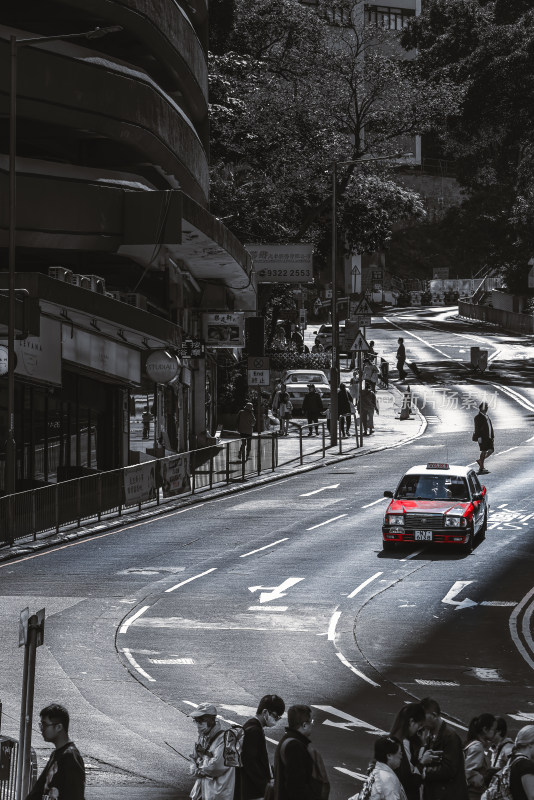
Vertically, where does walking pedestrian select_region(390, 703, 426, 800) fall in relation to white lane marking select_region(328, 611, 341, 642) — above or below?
above

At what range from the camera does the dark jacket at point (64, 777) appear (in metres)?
9.97

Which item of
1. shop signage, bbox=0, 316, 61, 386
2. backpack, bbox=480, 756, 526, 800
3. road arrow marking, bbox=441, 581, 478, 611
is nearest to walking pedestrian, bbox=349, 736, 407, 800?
backpack, bbox=480, 756, 526, 800

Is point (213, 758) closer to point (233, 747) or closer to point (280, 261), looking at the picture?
point (233, 747)

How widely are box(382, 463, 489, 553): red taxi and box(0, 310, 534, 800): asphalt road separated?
393 millimetres

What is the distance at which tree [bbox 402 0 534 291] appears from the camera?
9681 cm

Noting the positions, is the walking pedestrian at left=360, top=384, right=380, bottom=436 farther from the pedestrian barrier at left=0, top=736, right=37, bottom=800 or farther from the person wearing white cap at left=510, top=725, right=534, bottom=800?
the person wearing white cap at left=510, top=725, right=534, bottom=800

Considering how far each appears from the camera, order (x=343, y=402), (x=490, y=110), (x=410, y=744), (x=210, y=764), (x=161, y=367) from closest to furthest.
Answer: (x=210, y=764)
(x=410, y=744)
(x=161, y=367)
(x=343, y=402)
(x=490, y=110)

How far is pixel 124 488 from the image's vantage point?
113 ft

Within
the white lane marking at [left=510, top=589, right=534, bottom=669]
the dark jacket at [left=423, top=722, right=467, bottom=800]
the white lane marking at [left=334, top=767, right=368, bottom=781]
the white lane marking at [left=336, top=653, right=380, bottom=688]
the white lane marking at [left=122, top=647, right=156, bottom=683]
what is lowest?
the white lane marking at [left=510, top=589, right=534, bottom=669]

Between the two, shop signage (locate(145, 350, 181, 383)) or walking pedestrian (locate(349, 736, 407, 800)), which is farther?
shop signage (locate(145, 350, 181, 383))

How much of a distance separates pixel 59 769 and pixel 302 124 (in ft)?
193

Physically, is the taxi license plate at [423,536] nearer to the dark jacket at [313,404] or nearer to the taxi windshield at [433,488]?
the taxi windshield at [433,488]

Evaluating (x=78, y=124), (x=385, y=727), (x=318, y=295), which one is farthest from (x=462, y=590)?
(x=318, y=295)

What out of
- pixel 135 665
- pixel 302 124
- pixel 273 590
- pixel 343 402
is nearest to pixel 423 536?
pixel 273 590
